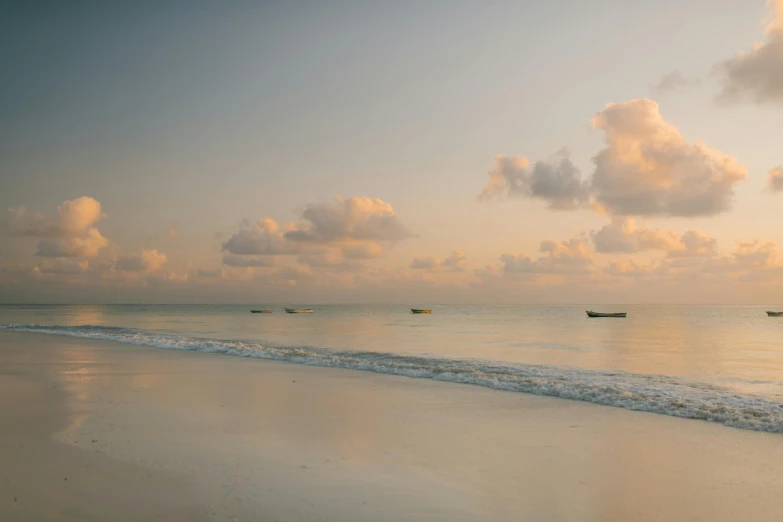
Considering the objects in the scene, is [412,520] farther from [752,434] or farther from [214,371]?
[214,371]

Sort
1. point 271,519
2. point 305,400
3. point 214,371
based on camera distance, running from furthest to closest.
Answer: point 214,371 < point 305,400 < point 271,519

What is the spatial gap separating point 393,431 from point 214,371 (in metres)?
12.3

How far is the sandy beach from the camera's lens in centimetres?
711

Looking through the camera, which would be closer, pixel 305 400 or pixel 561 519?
pixel 561 519

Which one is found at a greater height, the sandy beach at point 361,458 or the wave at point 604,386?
the sandy beach at point 361,458

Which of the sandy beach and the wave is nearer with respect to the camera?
the sandy beach

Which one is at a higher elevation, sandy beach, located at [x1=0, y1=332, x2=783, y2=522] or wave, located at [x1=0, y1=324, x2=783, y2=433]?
sandy beach, located at [x1=0, y1=332, x2=783, y2=522]

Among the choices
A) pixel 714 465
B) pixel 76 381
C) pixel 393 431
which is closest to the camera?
pixel 714 465

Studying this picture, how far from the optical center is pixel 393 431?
37.5 feet

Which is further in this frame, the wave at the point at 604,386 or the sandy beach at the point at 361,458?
the wave at the point at 604,386

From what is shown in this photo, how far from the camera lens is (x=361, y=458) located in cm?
932

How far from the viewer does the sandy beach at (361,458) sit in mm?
7105

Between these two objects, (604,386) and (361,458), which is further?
(604,386)

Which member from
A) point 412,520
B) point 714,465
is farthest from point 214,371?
point 714,465
